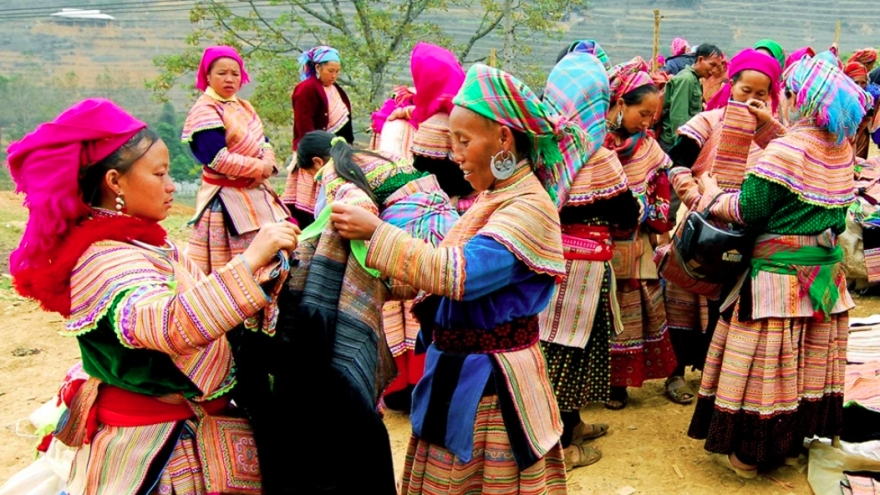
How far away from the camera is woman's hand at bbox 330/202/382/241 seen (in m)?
2.21

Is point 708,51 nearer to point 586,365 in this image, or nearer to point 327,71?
point 327,71

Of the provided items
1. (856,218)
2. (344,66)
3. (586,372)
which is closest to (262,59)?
(344,66)

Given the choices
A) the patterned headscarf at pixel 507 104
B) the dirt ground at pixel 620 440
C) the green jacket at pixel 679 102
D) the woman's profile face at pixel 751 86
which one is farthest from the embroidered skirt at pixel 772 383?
the green jacket at pixel 679 102

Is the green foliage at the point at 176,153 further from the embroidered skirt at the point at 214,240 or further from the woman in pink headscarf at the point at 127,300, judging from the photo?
the woman in pink headscarf at the point at 127,300

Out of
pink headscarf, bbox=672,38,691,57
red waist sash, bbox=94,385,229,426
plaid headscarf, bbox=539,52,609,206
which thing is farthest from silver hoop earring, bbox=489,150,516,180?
pink headscarf, bbox=672,38,691,57

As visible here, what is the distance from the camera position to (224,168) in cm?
514

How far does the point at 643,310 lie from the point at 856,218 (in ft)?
12.3

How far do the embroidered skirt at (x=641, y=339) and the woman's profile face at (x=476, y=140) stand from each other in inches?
96.0

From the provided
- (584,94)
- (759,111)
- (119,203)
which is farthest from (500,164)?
(759,111)

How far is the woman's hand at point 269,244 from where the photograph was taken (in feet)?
6.85

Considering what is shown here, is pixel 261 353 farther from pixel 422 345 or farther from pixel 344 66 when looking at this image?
pixel 344 66

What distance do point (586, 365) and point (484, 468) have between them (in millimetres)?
1767

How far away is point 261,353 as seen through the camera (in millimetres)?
2410

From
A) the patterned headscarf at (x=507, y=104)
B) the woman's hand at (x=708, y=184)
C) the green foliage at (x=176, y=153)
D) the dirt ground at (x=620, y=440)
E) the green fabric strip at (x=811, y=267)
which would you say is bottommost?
the green foliage at (x=176, y=153)
